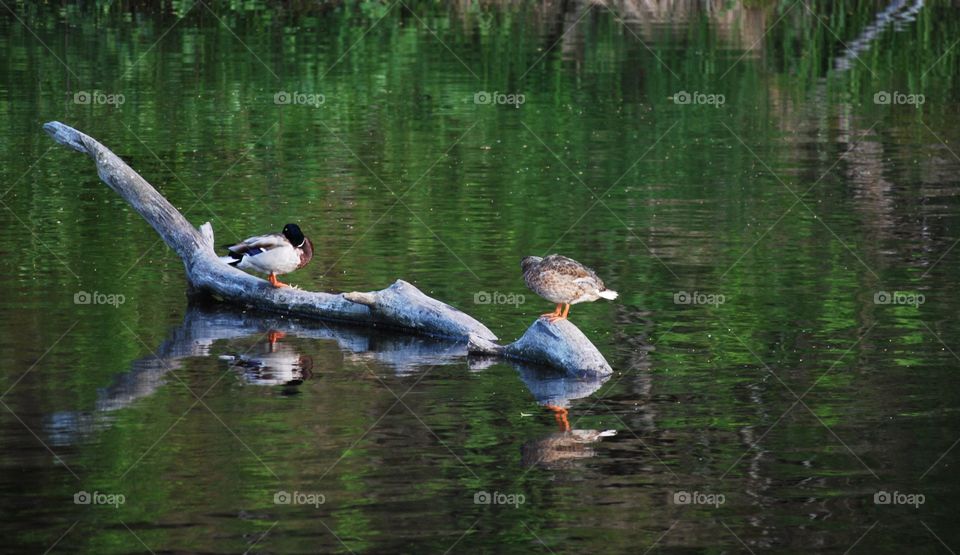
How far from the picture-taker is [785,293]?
17.3 meters

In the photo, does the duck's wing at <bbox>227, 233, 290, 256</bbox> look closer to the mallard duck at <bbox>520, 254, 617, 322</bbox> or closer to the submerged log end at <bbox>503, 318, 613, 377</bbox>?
the mallard duck at <bbox>520, 254, 617, 322</bbox>

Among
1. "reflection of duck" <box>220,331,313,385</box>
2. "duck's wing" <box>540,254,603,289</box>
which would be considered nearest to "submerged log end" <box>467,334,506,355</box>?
"duck's wing" <box>540,254,603,289</box>

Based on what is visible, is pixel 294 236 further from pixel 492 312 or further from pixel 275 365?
pixel 275 365

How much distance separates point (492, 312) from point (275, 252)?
2.06 meters

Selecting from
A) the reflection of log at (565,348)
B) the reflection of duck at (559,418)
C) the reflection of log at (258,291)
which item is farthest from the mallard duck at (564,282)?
the reflection of log at (258,291)

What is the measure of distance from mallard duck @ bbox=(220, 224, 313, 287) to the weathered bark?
209 mm

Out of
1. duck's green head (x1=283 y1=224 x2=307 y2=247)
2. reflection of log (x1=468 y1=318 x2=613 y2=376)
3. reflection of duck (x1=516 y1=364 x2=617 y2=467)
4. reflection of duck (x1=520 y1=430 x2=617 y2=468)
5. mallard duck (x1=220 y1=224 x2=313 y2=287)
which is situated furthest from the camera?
duck's green head (x1=283 y1=224 x2=307 y2=247)

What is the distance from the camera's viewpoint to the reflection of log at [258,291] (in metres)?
15.5

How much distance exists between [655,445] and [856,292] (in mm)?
5700

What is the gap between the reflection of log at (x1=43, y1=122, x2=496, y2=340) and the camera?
1552 centimetres

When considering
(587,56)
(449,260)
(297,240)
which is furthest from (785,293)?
(587,56)

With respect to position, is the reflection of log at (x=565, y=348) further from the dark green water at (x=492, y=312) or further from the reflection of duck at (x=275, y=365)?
the reflection of duck at (x=275, y=365)

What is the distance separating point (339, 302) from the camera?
1622cm

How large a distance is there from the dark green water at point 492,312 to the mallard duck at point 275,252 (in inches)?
23.3
